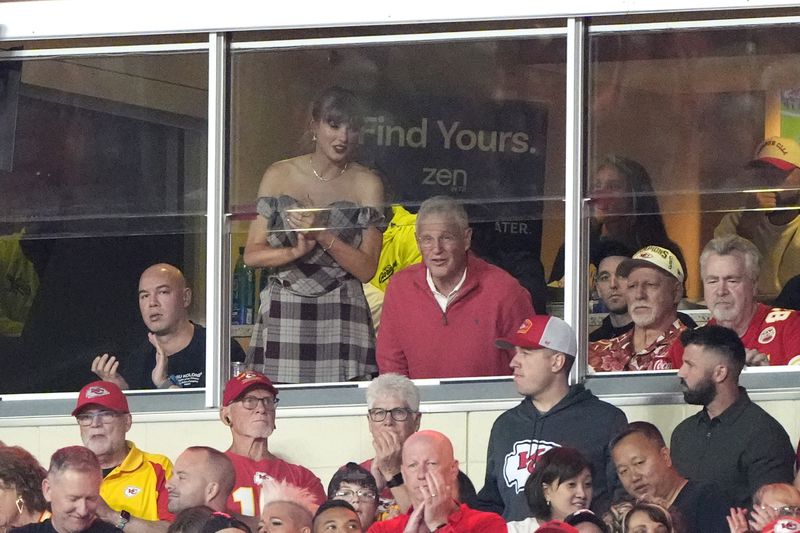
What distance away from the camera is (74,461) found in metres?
7.21

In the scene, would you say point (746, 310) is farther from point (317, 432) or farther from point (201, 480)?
point (201, 480)

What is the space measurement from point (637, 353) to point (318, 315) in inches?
53.7

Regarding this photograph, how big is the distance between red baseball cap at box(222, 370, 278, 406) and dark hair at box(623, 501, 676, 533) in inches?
62.1

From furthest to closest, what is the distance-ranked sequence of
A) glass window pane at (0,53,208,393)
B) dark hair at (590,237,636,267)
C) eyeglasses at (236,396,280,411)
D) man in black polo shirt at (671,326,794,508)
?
1. glass window pane at (0,53,208,393)
2. dark hair at (590,237,636,267)
3. eyeglasses at (236,396,280,411)
4. man in black polo shirt at (671,326,794,508)

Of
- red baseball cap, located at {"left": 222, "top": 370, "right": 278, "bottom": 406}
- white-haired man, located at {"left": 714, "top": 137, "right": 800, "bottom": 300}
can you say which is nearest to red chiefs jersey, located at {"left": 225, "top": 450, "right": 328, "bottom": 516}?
red baseball cap, located at {"left": 222, "top": 370, "right": 278, "bottom": 406}

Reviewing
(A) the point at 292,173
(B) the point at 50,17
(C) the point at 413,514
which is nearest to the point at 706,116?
(A) the point at 292,173

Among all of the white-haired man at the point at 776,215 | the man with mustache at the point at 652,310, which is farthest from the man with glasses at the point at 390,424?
the white-haired man at the point at 776,215

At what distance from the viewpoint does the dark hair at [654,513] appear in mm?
6555

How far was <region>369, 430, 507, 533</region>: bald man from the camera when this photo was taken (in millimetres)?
6676

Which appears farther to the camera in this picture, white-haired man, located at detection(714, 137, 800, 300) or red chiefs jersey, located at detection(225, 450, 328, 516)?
white-haired man, located at detection(714, 137, 800, 300)

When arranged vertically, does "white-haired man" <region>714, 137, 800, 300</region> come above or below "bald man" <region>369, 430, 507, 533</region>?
above

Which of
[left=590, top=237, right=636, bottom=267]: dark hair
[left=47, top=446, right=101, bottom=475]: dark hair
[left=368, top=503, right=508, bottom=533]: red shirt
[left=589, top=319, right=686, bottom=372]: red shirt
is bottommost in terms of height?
[left=368, top=503, right=508, bottom=533]: red shirt

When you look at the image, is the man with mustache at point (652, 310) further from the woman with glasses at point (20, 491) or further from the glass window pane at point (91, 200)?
the woman with glasses at point (20, 491)

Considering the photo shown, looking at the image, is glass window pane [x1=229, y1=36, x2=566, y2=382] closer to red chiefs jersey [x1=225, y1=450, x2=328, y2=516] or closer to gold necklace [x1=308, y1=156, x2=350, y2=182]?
gold necklace [x1=308, y1=156, x2=350, y2=182]
